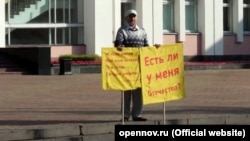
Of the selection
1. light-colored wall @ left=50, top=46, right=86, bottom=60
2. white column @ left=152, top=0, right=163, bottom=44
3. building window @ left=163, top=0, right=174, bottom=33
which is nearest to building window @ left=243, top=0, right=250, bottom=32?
building window @ left=163, top=0, right=174, bottom=33

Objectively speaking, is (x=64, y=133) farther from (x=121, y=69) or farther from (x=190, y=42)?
(x=190, y=42)

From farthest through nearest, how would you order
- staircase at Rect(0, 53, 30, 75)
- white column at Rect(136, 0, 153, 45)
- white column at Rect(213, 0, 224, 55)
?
white column at Rect(213, 0, 224, 55) → white column at Rect(136, 0, 153, 45) → staircase at Rect(0, 53, 30, 75)

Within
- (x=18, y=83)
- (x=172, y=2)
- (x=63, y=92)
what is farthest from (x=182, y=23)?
(x=63, y=92)

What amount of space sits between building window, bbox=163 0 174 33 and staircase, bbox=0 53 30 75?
11248 millimetres

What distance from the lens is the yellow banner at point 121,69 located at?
40.9 ft

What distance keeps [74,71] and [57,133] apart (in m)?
19.2

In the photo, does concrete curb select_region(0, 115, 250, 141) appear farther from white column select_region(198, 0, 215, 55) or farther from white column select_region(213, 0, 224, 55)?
white column select_region(213, 0, 224, 55)

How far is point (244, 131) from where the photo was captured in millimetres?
9109

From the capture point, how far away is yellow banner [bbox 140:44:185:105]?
1251cm

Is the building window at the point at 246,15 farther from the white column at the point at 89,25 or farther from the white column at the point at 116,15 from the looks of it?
the white column at the point at 89,25

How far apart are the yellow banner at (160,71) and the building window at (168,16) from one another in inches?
1078

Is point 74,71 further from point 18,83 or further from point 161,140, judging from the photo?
point 161,140
